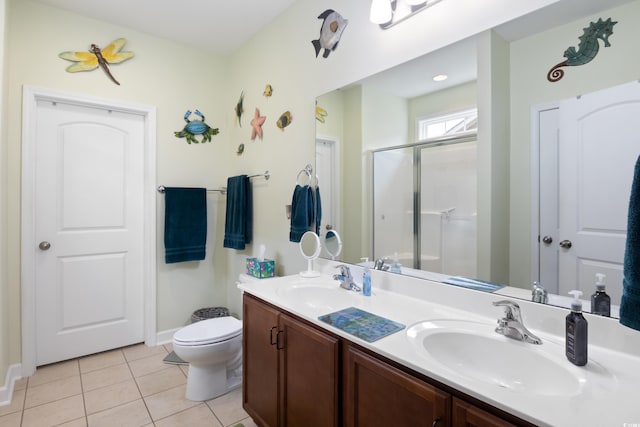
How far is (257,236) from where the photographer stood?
107 inches

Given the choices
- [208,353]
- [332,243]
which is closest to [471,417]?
[332,243]

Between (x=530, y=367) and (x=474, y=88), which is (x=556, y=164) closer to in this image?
Result: (x=474, y=88)

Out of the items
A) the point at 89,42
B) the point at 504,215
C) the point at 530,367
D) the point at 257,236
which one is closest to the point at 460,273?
the point at 504,215

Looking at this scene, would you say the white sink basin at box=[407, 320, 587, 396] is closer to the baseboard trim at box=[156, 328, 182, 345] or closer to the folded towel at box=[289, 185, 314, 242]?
the folded towel at box=[289, 185, 314, 242]

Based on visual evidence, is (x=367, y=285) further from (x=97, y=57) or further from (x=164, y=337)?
(x=97, y=57)

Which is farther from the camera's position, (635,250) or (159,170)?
(159,170)

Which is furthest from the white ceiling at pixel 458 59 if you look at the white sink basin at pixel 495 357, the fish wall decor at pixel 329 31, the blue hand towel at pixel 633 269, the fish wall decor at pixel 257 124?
the fish wall decor at pixel 257 124

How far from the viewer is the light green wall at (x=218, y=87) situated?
178 cm

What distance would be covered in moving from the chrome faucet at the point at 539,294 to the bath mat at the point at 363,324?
48 centimetres

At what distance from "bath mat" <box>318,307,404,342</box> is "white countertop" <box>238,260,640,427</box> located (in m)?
0.03

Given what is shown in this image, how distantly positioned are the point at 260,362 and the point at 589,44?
1.84 meters

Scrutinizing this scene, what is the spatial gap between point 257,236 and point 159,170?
1.04 meters

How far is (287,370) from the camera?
1423 millimetres

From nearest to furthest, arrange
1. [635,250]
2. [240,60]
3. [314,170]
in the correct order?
1. [635,250]
2. [314,170]
3. [240,60]
